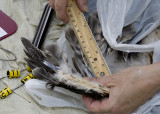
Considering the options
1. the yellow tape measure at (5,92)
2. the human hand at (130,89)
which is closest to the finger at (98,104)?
the human hand at (130,89)

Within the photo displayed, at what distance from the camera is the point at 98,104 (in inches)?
28.3

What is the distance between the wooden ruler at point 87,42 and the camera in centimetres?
81

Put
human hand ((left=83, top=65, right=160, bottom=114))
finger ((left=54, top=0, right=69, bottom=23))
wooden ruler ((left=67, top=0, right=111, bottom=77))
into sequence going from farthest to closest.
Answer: finger ((left=54, top=0, right=69, bottom=23)) < wooden ruler ((left=67, top=0, right=111, bottom=77)) < human hand ((left=83, top=65, right=160, bottom=114))

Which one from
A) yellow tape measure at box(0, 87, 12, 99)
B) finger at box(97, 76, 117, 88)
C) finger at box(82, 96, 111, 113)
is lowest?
yellow tape measure at box(0, 87, 12, 99)

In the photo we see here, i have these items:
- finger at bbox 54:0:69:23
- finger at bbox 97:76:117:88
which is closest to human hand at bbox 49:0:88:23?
finger at bbox 54:0:69:23

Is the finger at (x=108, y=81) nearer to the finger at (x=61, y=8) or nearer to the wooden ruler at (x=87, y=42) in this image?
the wooden ruler at (x=87, y=42)

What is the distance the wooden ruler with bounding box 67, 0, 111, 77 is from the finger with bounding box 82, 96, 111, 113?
93mm

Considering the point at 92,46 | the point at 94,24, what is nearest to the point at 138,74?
the point at 92,46

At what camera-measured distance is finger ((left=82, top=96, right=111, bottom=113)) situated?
0.70m

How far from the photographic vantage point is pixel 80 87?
68cm

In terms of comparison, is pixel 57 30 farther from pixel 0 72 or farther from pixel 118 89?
pixel 118 89

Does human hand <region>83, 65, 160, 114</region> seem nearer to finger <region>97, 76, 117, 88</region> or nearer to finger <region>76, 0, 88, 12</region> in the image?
finger <region>97, 76, 117, 88</region>

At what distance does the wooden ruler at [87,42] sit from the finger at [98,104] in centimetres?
9

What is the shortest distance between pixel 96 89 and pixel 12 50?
51 centimetres
